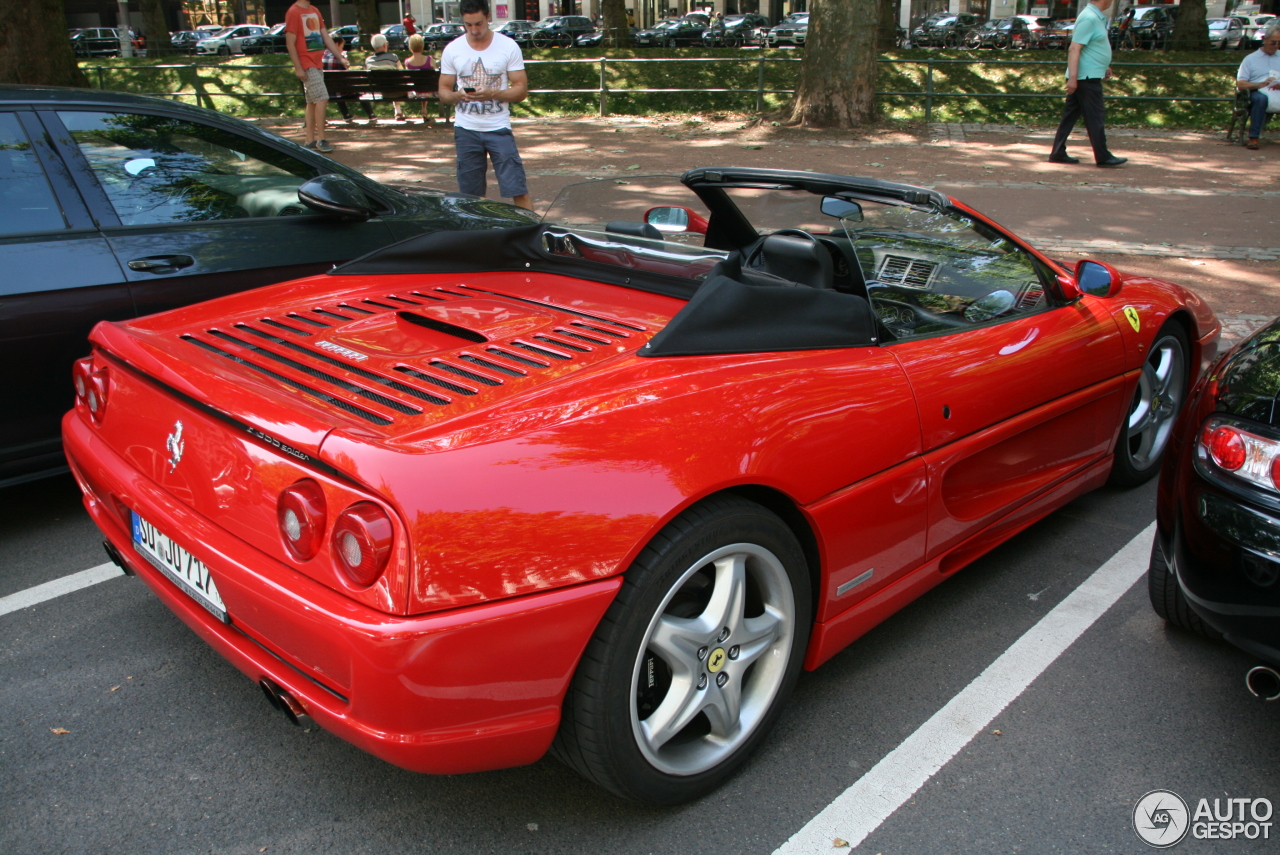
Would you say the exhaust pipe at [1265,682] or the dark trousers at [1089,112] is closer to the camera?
the exhaust pipe at [1265,682]

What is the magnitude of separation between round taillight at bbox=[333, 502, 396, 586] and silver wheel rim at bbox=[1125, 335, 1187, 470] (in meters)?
3.01

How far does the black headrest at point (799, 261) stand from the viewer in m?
2.69

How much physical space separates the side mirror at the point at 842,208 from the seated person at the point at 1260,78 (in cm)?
1285

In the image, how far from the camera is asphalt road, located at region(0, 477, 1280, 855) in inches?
85.4

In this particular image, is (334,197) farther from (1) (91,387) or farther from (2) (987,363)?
(2) (987,363)

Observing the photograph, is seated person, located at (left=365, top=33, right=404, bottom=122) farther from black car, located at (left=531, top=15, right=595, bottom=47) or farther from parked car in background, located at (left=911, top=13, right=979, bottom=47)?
parked car in background, located at (left=911, top=13, right=979, bottom=47)

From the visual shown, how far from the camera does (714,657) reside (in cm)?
220

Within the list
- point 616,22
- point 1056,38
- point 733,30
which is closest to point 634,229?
point 616,22

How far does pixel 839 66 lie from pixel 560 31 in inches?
1360

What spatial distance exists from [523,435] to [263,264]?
2.46m

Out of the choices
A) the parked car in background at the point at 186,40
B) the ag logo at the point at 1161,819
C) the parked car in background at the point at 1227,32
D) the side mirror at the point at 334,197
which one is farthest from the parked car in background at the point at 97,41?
the ag logo at the point at 1161,819

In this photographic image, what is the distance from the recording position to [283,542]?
76.6 inches

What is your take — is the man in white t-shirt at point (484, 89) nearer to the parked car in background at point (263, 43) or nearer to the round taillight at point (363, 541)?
A: the round taillight at point (363, 541)

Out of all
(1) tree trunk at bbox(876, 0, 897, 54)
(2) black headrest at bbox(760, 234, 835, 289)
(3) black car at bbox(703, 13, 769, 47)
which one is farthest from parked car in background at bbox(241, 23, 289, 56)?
(2) black headrest at bbox(760, 234, 835, 289)
